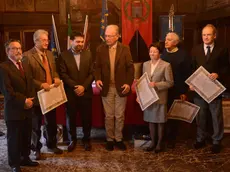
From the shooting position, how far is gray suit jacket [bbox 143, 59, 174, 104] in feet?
10.6

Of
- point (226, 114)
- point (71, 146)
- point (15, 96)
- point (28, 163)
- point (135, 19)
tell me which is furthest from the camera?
point (135, 19)

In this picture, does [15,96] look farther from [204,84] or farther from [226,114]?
[226,114]

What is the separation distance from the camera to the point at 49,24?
824 cm

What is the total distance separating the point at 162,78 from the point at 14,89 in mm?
1563

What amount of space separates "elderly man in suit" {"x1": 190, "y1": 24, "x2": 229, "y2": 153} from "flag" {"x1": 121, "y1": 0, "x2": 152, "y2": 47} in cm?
379

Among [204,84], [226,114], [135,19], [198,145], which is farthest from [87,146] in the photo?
[135,19]

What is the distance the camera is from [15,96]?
8.61 feet

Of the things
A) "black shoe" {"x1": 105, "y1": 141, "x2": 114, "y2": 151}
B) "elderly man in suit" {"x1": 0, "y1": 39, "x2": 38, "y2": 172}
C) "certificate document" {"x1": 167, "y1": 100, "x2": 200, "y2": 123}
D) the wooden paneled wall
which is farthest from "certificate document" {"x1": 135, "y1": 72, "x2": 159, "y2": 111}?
the wooden paneled wall

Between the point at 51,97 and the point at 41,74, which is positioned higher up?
the point at 41,74

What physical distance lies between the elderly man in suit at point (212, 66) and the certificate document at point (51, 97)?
1.44 m

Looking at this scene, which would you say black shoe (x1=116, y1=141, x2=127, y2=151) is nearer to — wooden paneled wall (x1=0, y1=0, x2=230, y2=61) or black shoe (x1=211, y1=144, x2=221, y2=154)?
black shoe (x1=211, y1=144, x2=221, y2=154)

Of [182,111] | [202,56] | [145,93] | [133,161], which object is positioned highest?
[202,56]

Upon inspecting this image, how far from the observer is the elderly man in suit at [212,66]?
3.29m

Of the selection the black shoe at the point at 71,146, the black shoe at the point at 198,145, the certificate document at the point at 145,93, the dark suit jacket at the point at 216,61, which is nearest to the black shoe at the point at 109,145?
the black shoe at the point at 71,146
